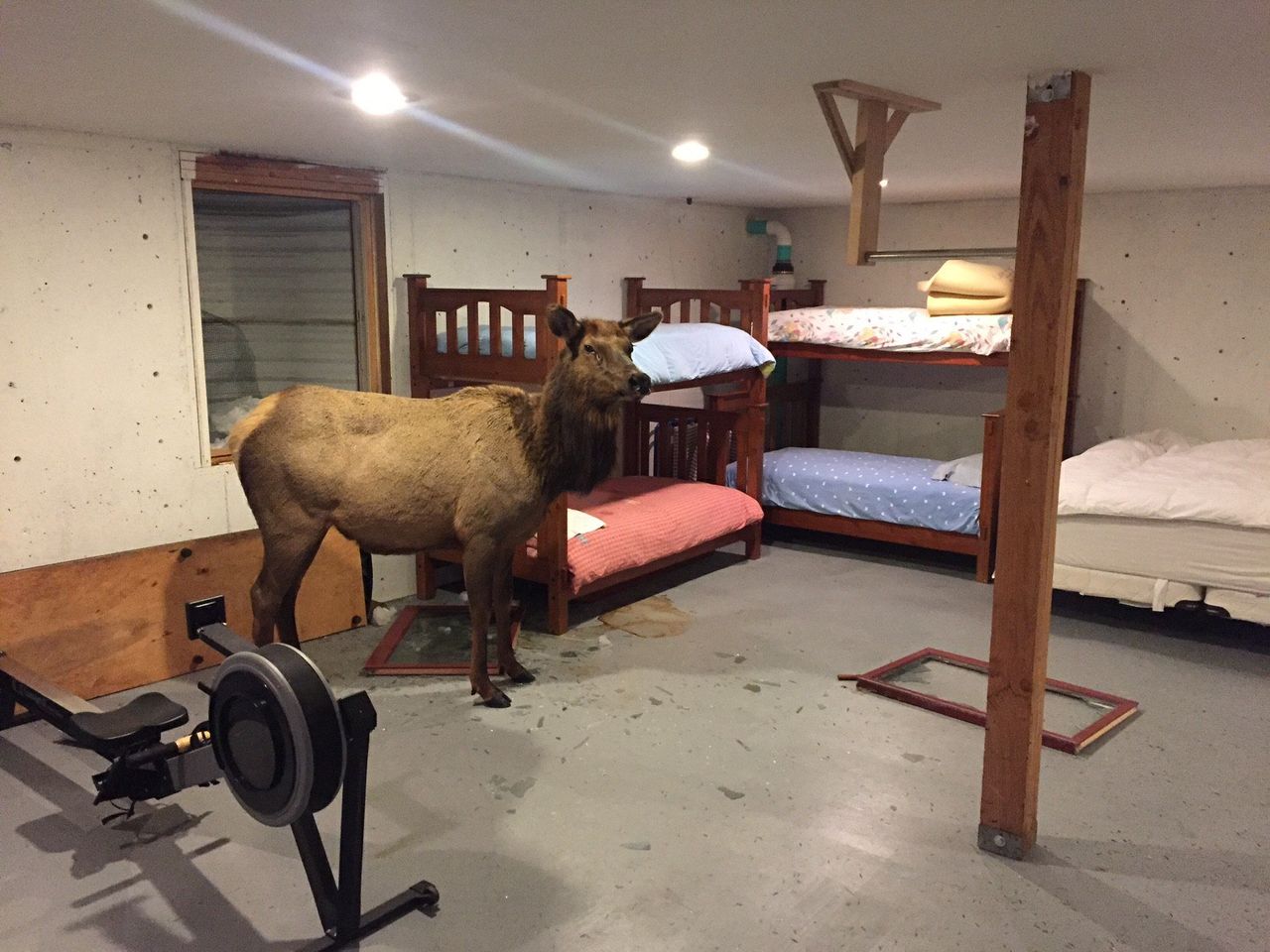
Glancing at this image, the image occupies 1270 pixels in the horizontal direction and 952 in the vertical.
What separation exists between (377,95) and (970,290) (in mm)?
3645

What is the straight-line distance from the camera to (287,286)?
4.32 meters

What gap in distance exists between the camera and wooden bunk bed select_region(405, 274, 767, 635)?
404 cm

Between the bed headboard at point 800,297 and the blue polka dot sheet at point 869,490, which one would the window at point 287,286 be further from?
the bed headboard at point 800,297

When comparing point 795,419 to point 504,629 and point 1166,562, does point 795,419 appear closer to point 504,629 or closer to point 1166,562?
point 1166,562

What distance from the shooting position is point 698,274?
20.3ft

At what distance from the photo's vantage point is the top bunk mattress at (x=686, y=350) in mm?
4352

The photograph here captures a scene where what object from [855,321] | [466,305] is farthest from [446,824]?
[855,321]

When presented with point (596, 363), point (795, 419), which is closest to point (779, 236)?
point (795, 419)

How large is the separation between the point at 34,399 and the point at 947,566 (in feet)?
14.1

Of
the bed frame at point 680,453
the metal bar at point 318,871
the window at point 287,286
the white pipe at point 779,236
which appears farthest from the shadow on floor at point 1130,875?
the white pipe at point 779,236

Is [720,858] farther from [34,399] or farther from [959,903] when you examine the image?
[34,399]

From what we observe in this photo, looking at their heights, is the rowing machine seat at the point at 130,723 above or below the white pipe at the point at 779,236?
below

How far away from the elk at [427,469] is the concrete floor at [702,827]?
0.51m

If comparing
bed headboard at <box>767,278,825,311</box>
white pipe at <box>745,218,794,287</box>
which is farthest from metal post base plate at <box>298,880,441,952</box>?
Answer: white pipe at <box>745,218,794,287</box>
